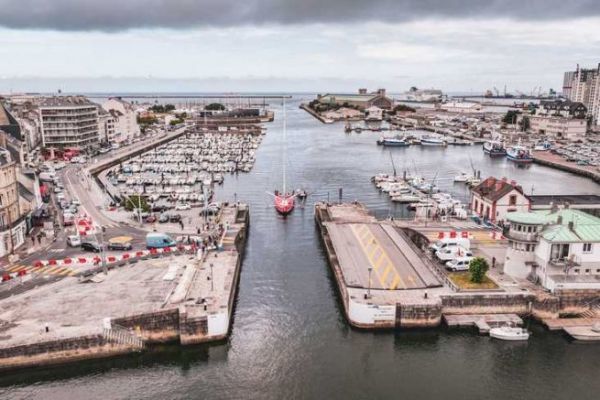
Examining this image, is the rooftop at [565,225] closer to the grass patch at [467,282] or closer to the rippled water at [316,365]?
the grass patch at [467,282]

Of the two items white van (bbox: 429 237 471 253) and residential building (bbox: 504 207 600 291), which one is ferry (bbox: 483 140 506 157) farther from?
residential building (bbox: 504 207 600 291)

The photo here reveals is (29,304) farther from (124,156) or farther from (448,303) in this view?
(124,156)

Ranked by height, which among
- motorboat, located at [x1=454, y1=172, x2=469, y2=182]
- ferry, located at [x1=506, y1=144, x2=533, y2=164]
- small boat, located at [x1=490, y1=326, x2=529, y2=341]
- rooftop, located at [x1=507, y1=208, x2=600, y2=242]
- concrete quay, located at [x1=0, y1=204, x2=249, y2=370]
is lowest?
small boat, located at [x1=490, y1=326, x2=529, y2=341]

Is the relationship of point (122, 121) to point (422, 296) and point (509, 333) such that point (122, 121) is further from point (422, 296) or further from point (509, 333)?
point (509, 333)

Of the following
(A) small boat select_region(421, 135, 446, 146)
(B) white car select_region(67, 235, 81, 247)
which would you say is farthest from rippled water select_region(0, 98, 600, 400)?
(A) small boat select_region(421, 135, 446, 146)

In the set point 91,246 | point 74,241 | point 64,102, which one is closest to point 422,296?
point 91,246

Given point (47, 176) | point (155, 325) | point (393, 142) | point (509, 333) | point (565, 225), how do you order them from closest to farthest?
1. point (155, 325)
2. point (509, 333)
3. point (565, 225)
4. point (47, 176)
5. point (393, 142)

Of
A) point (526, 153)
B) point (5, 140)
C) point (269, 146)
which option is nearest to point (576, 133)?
point (526, 153)
